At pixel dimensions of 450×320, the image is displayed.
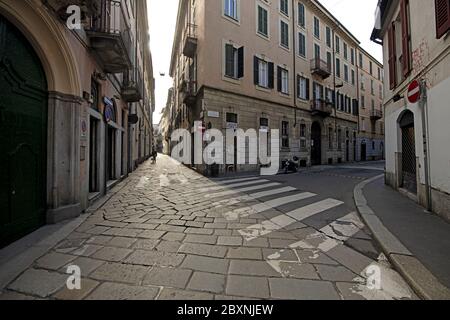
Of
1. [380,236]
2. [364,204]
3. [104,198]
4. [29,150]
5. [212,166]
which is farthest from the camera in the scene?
[212,166]

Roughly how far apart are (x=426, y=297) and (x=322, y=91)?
71.4ft

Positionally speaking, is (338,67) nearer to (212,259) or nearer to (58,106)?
(58,106)

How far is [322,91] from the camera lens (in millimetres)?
21125

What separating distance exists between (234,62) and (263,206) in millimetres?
11123

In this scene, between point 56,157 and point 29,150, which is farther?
point 56,157

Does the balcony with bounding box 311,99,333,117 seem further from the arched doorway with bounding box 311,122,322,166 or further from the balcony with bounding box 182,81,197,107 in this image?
the balcony with bounding box 182,81,197,107

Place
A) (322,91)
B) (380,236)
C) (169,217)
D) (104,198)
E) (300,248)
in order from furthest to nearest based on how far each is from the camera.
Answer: (322,91), (104,198), (169,217), (380,236), (300,248)

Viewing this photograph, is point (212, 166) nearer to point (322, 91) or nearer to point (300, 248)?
point (300, 248)

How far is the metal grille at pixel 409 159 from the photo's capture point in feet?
20.3

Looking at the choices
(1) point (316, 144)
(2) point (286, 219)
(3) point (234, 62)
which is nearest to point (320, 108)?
(1) point (316, 144)

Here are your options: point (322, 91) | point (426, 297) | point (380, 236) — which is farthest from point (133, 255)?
point (322, 91)

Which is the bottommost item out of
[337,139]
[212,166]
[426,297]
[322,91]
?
[426,297]

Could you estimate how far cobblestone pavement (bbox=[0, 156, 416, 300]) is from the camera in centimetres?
220

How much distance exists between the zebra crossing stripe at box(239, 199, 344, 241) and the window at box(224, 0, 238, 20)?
1302 cm
